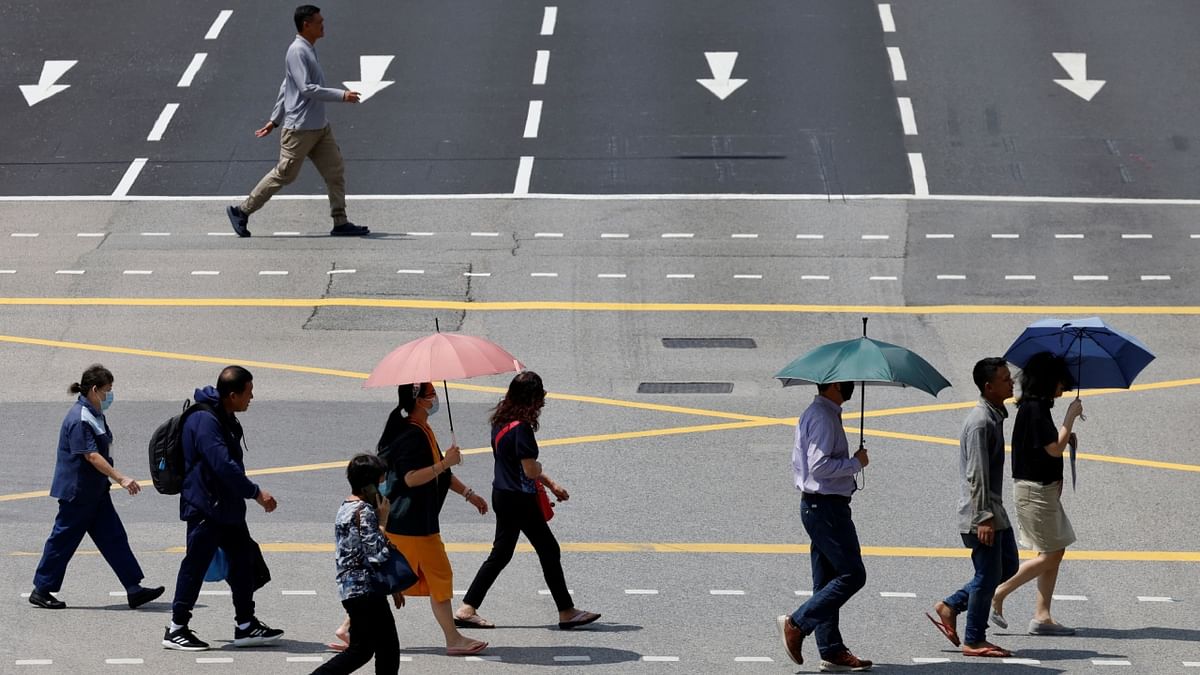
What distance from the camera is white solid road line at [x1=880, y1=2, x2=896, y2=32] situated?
89.1 feet

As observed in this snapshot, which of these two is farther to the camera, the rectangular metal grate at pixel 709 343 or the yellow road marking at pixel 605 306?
the yellow road marking at pixel 605 306

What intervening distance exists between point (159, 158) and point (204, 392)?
43.5 feet

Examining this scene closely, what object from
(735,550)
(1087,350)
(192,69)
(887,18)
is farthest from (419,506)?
(887,18)

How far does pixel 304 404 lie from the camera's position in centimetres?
1597

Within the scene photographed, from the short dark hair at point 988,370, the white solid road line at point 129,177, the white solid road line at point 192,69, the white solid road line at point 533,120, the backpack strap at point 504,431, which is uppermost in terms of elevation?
the short dark hair at point 988,370

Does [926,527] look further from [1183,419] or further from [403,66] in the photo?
[403,66]

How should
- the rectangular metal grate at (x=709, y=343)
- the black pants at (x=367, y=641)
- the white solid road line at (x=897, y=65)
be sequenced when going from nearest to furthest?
the black pants at (x=367, y=641)
the rectangular metal grate at (x=709, y=343)
the white solid road line at (x=897, y=65)

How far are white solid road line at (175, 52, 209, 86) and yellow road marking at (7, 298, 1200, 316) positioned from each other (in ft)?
23.8

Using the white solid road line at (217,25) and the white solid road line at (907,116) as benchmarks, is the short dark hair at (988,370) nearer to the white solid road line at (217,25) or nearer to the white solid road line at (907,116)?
the white solid road line at (907,116)

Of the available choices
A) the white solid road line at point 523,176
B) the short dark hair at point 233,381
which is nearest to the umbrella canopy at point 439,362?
the short dark hair at point 233,381

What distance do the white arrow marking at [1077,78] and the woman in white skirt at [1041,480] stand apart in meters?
14.9

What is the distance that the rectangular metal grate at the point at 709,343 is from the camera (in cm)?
1766

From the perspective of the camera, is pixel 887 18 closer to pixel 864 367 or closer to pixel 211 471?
pixel 864 367

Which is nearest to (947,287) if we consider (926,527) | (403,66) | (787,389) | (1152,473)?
(787,389)
